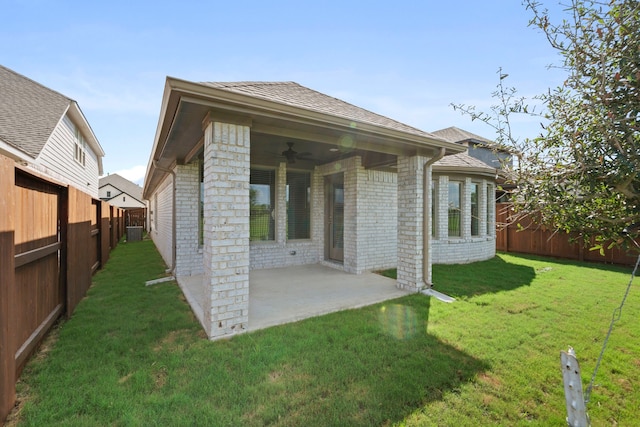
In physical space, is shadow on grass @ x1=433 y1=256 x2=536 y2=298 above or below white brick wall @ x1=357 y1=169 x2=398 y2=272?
below

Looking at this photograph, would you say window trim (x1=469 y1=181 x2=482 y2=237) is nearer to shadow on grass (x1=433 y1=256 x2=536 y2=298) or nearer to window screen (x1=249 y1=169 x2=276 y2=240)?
shadow on grass (x1=433 y1=256 x2=536 y2=298)

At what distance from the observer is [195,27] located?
17.2 ft

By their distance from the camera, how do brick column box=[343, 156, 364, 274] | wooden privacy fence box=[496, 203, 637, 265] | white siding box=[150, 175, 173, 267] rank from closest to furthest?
brick column box=[343, 156, 364, 274] < white siding box=[150, 175, 173, 267] < wooden privacy fence box=[496, 203, 637, 265]

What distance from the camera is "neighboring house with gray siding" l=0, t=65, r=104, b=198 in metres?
6.34

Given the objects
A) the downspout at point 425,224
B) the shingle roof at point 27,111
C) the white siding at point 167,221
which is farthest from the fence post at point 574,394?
the shingle roof at point 27,111

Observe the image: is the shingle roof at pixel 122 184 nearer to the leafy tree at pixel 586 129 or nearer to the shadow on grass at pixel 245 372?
the shadow on grass at pixel 245 372

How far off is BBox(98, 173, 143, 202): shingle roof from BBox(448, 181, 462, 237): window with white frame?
40674 mm

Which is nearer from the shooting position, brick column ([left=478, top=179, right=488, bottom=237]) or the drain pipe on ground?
the drain pipe on ground

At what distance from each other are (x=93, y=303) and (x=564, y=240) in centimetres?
1315

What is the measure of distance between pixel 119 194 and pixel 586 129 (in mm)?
44688

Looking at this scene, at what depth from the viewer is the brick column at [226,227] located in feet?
11.3

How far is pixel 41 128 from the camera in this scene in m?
7.25

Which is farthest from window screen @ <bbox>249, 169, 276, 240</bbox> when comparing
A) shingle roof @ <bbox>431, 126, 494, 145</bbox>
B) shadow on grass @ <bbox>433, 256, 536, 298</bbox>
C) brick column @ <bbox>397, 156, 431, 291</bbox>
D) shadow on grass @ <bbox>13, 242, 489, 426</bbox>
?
shingle roof @ <bbox>431, 126, 494, 145</bbox>

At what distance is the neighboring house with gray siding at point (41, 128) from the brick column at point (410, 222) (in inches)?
305
